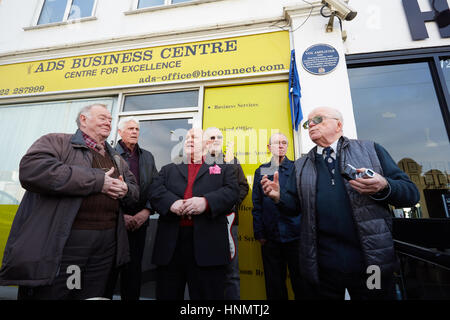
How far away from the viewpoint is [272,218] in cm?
211

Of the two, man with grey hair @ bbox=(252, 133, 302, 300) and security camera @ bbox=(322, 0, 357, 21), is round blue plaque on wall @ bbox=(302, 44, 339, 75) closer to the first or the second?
security camera @ bbox=(322, 0, 357, 21)

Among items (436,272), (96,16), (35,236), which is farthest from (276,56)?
(96,16)

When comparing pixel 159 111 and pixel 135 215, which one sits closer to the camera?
pixel 135 215

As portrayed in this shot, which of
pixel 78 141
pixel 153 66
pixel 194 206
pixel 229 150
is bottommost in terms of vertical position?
pixel 194 206

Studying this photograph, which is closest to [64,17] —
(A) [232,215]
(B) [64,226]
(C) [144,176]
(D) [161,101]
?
(D) [161,101]

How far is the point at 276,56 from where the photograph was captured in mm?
3277

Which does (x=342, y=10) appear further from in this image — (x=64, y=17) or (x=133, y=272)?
(x=64, y=17)

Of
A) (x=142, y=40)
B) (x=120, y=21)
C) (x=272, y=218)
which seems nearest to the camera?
(x=272, y=218)

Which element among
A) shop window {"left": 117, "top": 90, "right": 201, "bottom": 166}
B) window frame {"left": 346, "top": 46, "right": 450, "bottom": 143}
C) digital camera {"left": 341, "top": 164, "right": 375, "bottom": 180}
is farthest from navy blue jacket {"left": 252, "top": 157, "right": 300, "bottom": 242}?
window frame {"left": 346, "top": 46, "right": 450, "bottom": 143}

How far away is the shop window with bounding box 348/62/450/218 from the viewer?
2.70 meters

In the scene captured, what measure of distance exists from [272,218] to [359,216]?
0.96m
